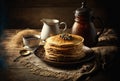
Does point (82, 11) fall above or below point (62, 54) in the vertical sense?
above

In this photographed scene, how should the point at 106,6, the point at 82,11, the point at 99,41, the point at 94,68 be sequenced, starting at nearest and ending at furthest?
the point at 94,68 < the point at 82,11 < the point at 99,41 < the point at 106,6

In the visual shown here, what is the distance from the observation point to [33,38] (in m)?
1.62

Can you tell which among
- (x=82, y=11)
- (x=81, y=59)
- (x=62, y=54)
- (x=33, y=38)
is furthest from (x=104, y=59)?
(x=33, y=38)

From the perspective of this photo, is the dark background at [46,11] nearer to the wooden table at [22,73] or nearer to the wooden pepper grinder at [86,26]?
the wooden pepper grinder at [86,26]

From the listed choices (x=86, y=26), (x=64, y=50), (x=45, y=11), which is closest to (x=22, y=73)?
(x=64, y=50)

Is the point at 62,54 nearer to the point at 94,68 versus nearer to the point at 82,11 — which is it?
the point at 94,68

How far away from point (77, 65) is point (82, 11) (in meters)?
0.40

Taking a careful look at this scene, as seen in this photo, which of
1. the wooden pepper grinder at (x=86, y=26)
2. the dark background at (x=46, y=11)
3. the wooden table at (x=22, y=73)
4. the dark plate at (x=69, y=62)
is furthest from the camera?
the dark background at (x=46, y=11)

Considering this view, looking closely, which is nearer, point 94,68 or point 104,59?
point 94,68

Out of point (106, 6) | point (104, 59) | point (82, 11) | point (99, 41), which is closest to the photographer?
point (104, 59)

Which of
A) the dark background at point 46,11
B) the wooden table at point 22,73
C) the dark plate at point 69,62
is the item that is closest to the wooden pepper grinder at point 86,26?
the dark plate at point 69,62

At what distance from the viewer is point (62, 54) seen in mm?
1384

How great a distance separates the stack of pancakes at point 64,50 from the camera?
1.38 meters

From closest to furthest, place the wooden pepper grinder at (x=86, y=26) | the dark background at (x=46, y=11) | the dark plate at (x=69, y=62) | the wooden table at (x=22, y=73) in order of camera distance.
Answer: the wooden table at (x=22, y=73) < the dark plate at (x=69, y=62) < the wooden pepper grinder at (x=86, y=26) < the dark background at (x=46, y=11)
